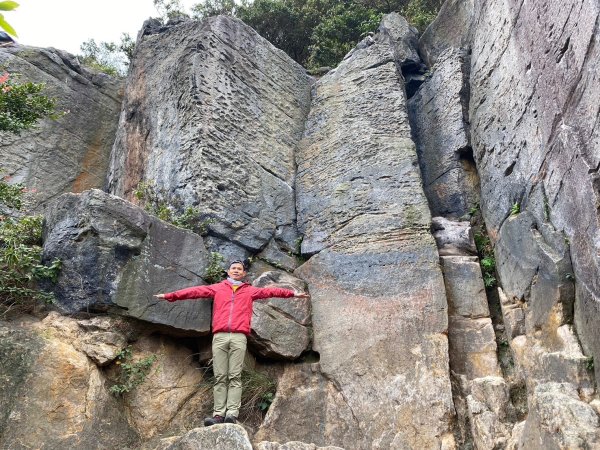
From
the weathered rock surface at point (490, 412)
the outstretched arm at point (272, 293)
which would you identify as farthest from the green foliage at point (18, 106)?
the weathered rock surface at point (490, 412)

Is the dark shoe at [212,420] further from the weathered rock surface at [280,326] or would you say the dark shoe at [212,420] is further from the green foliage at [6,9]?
the green foliage at [6,9]

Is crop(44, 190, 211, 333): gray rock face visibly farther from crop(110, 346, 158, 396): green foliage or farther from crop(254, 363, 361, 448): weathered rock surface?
crop(254, 363, 361, 448): weathered rock surface

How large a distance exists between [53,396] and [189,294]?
5.97 feet

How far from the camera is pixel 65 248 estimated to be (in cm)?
715

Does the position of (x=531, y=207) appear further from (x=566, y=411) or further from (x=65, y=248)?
(x=65, y=248)

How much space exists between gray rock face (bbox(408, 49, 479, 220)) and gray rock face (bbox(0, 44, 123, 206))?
23.3ft

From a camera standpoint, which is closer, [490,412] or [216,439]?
[216,439]

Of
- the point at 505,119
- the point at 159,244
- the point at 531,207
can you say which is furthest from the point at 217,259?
the point at 505,119

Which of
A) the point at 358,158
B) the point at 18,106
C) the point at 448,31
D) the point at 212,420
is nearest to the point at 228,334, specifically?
the point at 212,420

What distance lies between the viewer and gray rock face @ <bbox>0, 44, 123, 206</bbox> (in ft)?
37.9

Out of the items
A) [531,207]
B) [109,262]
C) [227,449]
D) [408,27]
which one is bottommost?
[227,449]

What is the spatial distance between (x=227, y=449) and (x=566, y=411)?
10.5 ft

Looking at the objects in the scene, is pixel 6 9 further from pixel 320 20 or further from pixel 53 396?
pixel 320 20

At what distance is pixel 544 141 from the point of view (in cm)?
748
